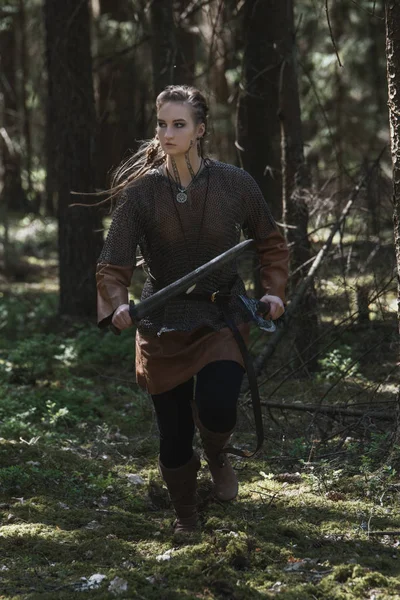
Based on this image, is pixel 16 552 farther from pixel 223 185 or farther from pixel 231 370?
pixel 223 185

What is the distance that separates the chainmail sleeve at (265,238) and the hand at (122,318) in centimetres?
81

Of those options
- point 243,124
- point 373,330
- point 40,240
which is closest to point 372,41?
point 40,240

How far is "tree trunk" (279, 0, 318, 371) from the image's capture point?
7398 mm

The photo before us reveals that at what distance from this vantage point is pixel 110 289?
4145 mm

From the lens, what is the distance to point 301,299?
7234 millimetres

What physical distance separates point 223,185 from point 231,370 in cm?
94

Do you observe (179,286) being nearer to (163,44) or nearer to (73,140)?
(163,44)

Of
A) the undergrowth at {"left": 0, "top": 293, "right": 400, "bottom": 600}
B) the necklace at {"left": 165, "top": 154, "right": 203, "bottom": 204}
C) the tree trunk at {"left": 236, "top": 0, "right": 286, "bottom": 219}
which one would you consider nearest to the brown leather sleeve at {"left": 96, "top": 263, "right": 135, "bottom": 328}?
the necklace at {"left": 165, "top": 154, "right": 203, "bottom": 204}

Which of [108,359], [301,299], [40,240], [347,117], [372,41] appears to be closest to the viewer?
[301,299]

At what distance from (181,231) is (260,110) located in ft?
17.1

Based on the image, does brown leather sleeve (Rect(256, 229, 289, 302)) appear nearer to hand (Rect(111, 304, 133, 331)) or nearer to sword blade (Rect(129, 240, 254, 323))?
sword blade (Rect(129, 240, 254, 323))

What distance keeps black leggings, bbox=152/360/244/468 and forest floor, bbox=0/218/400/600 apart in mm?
432

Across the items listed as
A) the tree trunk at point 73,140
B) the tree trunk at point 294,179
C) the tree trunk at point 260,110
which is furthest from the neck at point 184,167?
the tree trunk at point 73,140

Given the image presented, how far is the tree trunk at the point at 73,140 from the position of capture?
9.93 m
